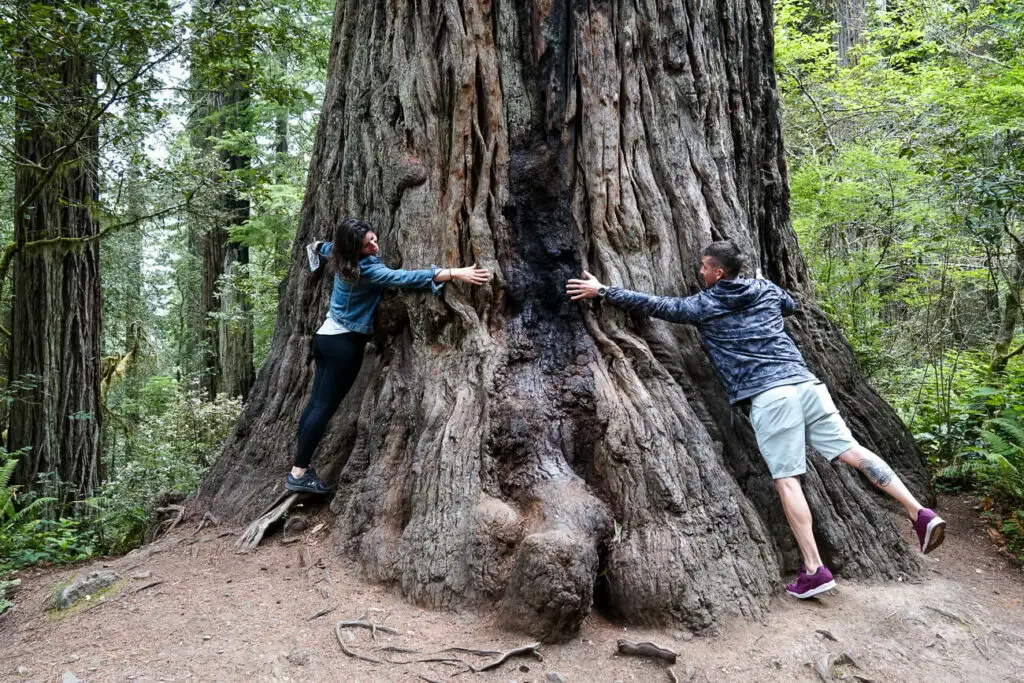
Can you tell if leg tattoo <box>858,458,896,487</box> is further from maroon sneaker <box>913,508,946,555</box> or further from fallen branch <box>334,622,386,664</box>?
fallen branch <box>334,622,386,664</box>


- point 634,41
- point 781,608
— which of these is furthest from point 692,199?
point 781,608

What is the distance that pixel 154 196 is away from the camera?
9.15 m

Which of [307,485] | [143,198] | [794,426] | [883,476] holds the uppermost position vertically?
[143,198]

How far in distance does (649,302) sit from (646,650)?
2133 millimetres

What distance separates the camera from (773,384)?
4102mm

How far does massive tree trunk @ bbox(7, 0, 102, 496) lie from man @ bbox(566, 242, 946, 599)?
23.1ft

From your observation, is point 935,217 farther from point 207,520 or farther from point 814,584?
point 207,520

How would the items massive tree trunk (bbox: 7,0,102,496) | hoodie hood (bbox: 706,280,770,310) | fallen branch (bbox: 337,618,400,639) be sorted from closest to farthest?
fallen branch (bbox: 337,618,400,639)
hoodie hood (bbox: 706,280,770,310)
massive tree trunk (bbox: 7,0,102,496)

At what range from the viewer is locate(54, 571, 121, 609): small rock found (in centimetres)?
397

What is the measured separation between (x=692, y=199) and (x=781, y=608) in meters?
2.84

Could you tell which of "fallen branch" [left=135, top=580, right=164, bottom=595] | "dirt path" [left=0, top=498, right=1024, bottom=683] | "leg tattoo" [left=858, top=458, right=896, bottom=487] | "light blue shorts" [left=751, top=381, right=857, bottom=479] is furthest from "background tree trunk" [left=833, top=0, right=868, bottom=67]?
"fallen branch" [left=135, top=580, right=164, bottom=595]

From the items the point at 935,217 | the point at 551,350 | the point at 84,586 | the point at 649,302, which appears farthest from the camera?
the point at 935,217

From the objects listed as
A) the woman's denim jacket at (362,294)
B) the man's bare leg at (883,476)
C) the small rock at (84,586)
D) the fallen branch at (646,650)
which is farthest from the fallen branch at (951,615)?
the small rock at (84,586)

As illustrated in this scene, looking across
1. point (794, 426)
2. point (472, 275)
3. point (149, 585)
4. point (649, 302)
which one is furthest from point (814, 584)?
point (149, 585)
